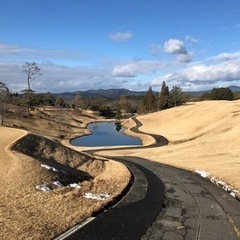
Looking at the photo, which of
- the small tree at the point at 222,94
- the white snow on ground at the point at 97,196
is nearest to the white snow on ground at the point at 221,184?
the white snow on ground at the point at 97,196

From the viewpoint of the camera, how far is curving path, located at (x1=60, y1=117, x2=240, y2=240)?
43.0 ft

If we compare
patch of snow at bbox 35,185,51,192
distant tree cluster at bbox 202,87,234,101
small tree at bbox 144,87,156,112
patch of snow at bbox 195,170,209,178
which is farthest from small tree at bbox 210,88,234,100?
patch of snow at bbox 35,185,51,192

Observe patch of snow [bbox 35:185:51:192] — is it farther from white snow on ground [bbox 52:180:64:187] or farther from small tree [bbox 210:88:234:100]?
small tree [bbox 210:88:234:100]

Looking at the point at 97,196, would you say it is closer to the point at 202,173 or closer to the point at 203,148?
the point at 202,173

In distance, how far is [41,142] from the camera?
27.4m

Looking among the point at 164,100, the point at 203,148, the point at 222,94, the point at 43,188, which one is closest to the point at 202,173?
the point at 43,188

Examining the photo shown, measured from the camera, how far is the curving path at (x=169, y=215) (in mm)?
13117

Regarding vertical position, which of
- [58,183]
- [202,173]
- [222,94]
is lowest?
[202,173]

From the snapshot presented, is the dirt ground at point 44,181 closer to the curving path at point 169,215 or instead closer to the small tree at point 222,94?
the curving path at point 169,215

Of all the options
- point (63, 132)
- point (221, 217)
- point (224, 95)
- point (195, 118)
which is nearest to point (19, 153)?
point (221, 217)

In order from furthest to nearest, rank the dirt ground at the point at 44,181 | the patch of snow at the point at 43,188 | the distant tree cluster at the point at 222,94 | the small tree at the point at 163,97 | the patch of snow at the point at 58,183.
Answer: the distant tree cluster at the point at 222,94
the small tree at the point at 163,97
the patch of snow at the point at 58,183
the patch of snow at the point at 43,188
the dirt ground at the point at 44,181

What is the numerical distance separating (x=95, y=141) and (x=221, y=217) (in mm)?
68650

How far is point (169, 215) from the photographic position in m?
15.8

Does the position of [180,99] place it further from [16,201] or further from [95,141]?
[16,201]
